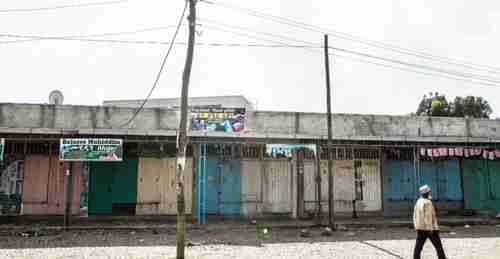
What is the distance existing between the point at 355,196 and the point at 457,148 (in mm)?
4197

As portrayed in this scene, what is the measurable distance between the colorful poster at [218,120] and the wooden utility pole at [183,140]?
447 centimetres

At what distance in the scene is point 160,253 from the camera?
326 inches

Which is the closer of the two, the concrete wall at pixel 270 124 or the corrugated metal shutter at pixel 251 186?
the concrete wall at pixel 270 124

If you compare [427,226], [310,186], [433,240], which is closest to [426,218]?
[427,226]

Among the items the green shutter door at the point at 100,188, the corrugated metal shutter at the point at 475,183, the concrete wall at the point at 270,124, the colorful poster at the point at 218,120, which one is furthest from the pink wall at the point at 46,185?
the corrugated metal shutter at the point at 475,183

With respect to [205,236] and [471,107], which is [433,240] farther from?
[471,107]

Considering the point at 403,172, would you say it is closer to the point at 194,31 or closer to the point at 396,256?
the point at 396,256

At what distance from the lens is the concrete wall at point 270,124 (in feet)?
40.4

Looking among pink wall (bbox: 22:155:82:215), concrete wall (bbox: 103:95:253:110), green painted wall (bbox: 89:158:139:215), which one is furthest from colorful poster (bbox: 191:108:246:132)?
concrete wall (bbox: 103:95:253:110)

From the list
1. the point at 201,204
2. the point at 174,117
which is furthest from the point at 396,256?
the point at 174,117

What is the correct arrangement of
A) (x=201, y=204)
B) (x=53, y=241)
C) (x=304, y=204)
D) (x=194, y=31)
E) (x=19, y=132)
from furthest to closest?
(x=304, y=204) < (x=201, y=204) < (x=19, y=132) < (x=53, y=241) < (x=194, y=31)

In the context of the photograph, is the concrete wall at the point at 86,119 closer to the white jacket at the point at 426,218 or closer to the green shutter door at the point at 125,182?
the green shutter door at the point at 125,182

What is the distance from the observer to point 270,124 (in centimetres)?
→ 1356

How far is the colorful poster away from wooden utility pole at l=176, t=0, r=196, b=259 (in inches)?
176
